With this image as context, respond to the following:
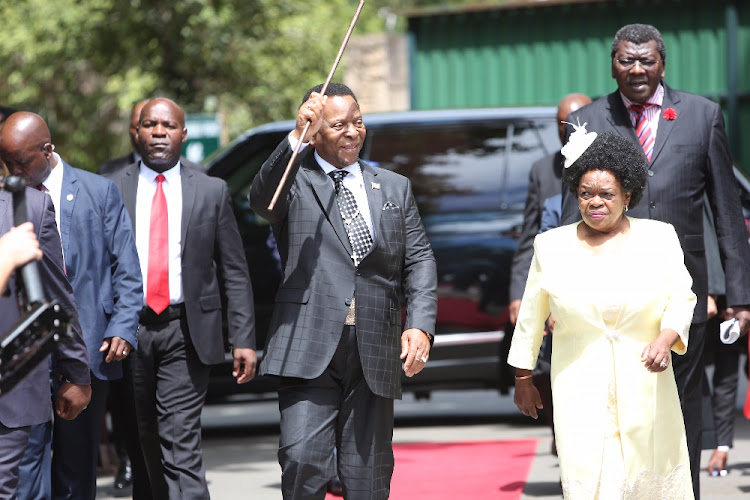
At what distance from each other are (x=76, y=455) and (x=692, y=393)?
2.95 m

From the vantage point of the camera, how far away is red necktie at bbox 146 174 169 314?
690 cm

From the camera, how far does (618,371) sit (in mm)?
5477

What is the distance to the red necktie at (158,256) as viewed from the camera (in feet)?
22.6

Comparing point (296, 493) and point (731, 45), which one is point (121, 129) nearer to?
point (731, 45)

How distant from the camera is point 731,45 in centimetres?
1597

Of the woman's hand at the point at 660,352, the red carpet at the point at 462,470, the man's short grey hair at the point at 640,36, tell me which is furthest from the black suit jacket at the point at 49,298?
the red carpet at the point at 462,470

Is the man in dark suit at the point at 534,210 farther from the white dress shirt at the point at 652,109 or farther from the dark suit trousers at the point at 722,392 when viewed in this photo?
the white dress shirt at the point at 652,109

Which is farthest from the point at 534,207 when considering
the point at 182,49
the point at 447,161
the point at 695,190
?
the point at 182,49

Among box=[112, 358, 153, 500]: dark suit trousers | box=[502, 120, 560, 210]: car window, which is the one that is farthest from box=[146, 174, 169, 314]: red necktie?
box=[502, 120, 560, 210]: car window

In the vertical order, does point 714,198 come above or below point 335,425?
above

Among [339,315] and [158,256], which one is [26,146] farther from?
[339,315]

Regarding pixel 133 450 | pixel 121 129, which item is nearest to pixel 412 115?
pixel 133 450

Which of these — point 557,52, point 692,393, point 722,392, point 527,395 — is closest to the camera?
point 527,395

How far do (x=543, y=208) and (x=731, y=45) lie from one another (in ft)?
28.4
